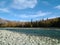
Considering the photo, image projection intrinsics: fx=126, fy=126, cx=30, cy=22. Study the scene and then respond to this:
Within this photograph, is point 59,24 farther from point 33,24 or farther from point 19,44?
point 19,44

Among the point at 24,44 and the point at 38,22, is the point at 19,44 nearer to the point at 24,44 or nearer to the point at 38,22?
the point at 24,44

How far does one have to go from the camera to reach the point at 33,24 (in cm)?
18312

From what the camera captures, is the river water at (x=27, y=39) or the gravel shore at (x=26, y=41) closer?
the gravel shore at (x=26, y=41)

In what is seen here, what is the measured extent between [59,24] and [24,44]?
12160cm

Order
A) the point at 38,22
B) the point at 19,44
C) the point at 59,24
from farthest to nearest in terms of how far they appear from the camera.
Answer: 1. the point at 38,22
2. the point at 59,24
3. the point at 19,44

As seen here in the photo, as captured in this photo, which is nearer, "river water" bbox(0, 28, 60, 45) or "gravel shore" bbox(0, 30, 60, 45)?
"gravel shore" bbox(0, 30, 60, 45)

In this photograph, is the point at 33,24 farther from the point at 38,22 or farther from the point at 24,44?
the point at 24,44

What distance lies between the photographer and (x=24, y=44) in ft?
59.8

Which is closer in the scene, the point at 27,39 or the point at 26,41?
the point at 26,41

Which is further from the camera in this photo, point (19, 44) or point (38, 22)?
point (38, 22)

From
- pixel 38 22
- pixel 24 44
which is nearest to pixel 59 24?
pixel 38 22

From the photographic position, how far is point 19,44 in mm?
18094

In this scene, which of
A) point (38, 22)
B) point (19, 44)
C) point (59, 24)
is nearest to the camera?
point (19, 44)

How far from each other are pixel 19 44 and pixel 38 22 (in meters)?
162
